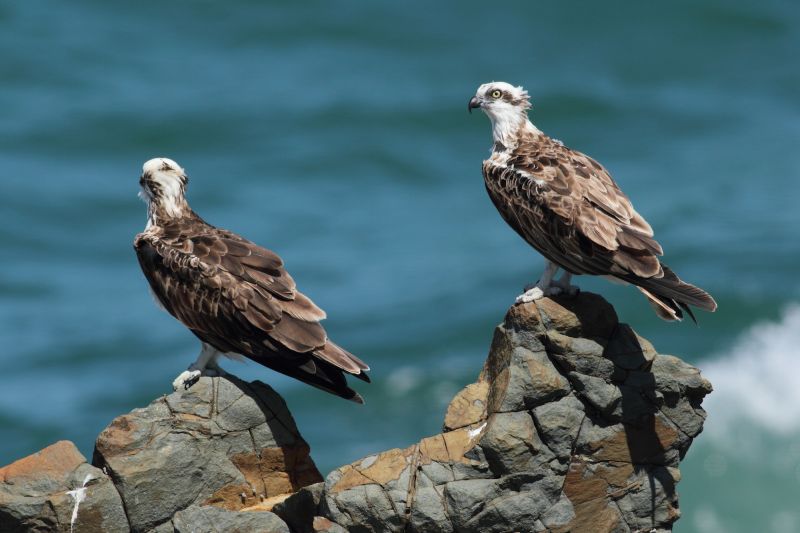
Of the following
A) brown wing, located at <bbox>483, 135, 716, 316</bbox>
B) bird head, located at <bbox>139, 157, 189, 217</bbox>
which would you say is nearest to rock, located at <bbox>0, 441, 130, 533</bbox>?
bird head, located at <bbox>139, 157, 189, 217</bbox>

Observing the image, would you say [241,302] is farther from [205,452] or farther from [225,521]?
[225,521]

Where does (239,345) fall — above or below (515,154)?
below

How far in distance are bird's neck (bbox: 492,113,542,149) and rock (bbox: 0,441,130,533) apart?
7.39m

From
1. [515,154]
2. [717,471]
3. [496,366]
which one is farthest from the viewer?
[717,471]

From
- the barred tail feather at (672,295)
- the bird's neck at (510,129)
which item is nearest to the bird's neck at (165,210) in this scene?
the bird's neck at (510,129)

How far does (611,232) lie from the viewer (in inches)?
827

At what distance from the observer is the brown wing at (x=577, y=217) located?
68.0ft

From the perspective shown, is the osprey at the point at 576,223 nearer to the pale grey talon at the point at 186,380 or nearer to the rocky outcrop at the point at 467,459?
the rocky outcrop at the point at 467,459

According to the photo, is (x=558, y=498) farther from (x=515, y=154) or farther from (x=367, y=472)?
(x=515, y=154)

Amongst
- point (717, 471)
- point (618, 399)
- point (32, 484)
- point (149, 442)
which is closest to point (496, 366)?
point (618, 399)

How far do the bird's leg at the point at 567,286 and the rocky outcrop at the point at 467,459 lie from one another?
135 mm

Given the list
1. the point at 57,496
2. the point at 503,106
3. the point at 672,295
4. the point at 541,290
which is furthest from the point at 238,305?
the point at 672,295

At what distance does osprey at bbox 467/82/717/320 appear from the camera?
2072cm

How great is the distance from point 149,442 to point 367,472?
2771mm
